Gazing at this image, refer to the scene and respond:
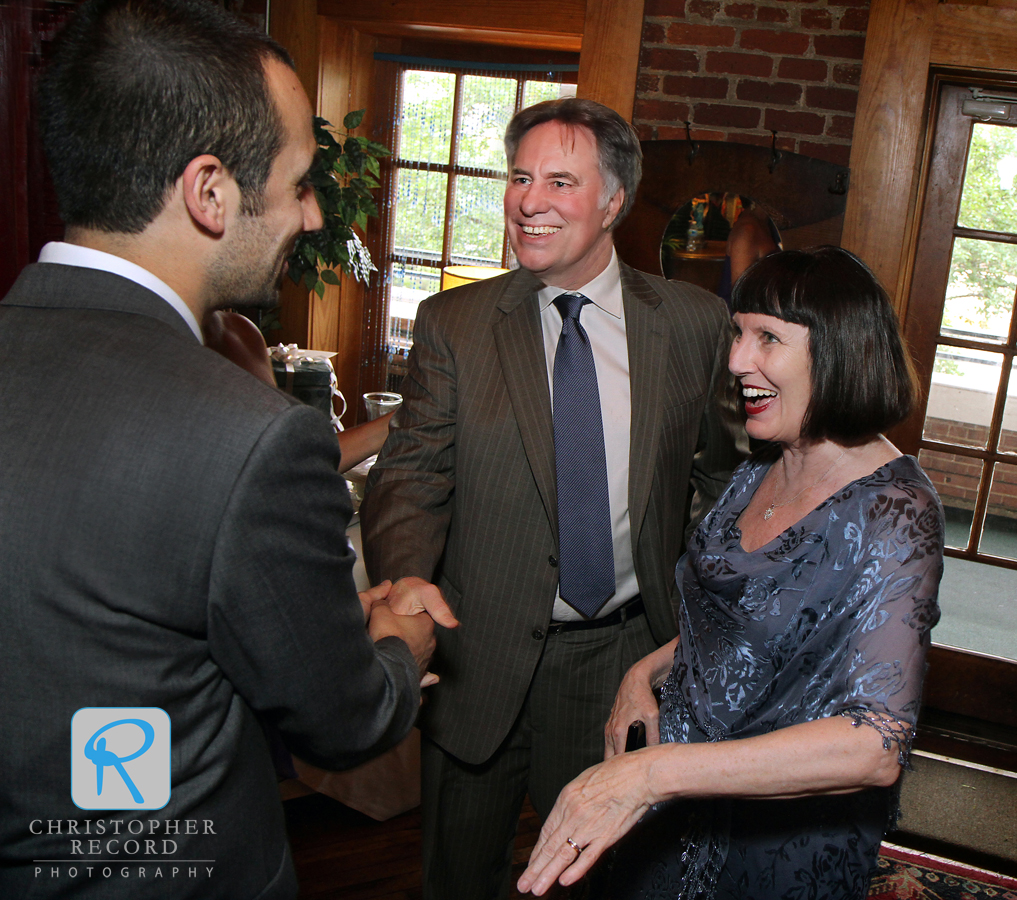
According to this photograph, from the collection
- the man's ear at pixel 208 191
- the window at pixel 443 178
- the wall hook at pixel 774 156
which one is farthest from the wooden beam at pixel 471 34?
the man's ear at pixel 208 191

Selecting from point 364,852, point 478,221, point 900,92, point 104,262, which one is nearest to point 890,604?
point 104,262

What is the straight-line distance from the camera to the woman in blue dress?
3.94 ft

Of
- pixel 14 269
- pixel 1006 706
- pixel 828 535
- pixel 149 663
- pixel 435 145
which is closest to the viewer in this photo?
pixel 149 663

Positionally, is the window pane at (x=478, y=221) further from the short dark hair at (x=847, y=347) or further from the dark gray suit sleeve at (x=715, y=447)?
the short dark hair at (x=847, y=347)

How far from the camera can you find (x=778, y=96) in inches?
132

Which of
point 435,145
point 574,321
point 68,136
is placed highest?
point 435,145

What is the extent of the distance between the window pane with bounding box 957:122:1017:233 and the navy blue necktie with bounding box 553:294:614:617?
7.87ft

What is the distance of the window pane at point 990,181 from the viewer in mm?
3369

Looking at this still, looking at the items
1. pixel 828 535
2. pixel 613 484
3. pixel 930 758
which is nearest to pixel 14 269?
pixel 613 484

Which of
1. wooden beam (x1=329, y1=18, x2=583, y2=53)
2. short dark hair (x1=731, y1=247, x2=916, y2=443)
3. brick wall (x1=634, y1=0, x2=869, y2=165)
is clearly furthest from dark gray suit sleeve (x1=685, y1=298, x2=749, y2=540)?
wooden beam (x1=329, y1=18, x2=583, y2=53)

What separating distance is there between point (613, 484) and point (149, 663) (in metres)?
1.19

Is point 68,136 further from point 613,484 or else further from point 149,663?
point 613,484

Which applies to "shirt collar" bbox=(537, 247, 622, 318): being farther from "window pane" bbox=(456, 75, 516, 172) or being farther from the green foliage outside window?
"window pane" bbox=(456, 75, 516, 172)

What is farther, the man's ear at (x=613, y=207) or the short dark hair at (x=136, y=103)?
the man's ear at (x=613, y=207)
